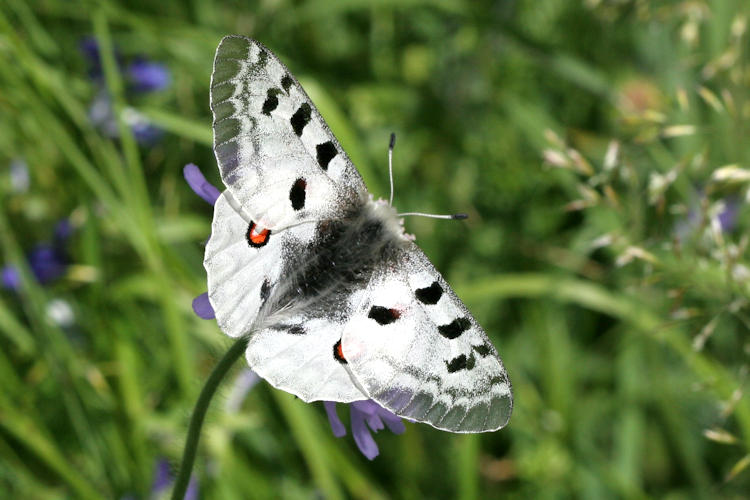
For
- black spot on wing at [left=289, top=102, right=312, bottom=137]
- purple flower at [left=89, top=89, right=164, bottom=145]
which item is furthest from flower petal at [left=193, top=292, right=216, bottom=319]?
purple flower at [left=89, top=89, right=164, bottom=145]

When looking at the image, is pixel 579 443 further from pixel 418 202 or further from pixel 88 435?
pixel 88 435

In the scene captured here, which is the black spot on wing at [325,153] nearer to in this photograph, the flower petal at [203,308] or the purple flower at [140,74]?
the flower petal at [203,308]

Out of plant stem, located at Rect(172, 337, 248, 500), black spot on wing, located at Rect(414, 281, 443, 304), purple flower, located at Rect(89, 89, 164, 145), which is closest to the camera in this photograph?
plant stem, located at Rect(172, 337, 248, 500)

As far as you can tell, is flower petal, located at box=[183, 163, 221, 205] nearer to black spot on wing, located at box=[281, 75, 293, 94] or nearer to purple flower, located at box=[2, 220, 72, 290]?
black spot on wing, located at box=[281, 75, 293, 94]

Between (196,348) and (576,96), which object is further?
(576,96)

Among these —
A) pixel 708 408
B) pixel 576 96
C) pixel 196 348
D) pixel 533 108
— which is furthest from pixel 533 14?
pixel 196 348

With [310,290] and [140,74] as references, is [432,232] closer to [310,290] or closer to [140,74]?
[140,74]
